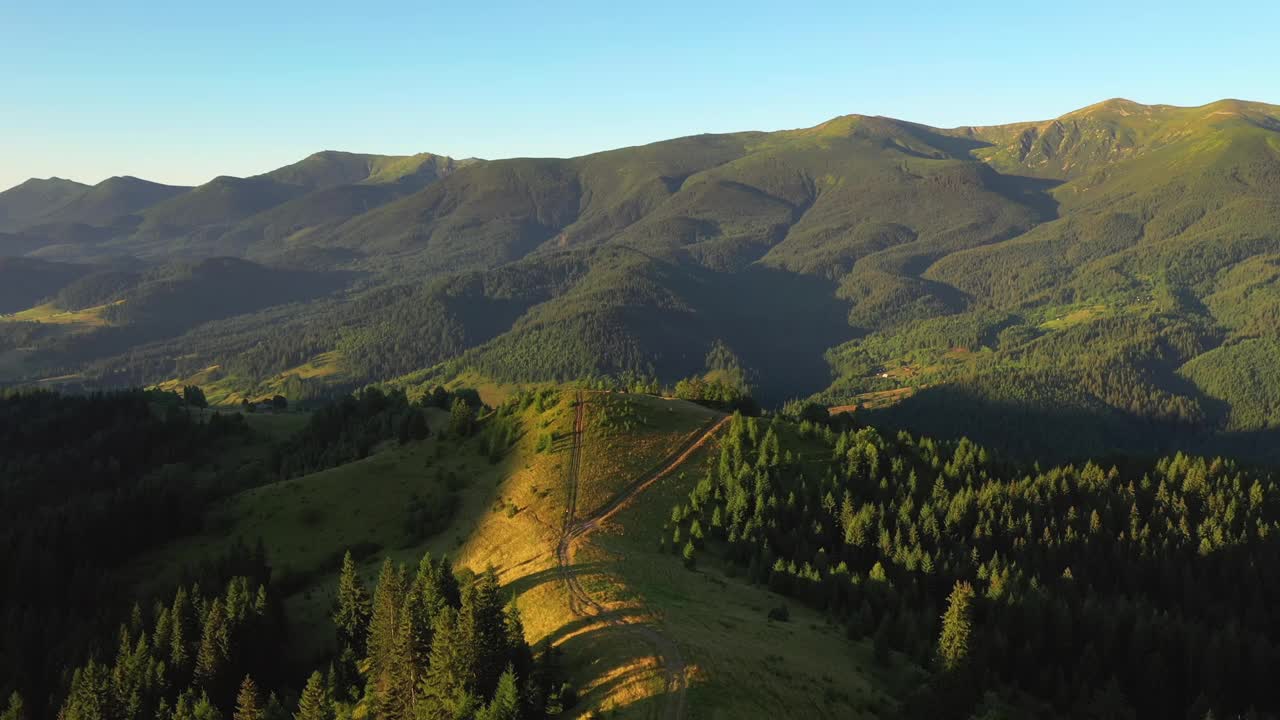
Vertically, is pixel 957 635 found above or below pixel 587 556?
below

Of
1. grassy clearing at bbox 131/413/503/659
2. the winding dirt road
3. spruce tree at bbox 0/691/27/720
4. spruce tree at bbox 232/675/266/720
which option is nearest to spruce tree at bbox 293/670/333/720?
spruce tree at bbox 232/675/266/720

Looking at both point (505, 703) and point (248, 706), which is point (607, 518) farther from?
point (505, 703)

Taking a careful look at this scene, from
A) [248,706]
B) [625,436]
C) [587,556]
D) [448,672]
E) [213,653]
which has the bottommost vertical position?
[213,653]

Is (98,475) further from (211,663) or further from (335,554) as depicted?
(211,663)

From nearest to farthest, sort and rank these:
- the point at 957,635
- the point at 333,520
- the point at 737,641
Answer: the point at 737,641, the point at 957,635, the point at 333,520

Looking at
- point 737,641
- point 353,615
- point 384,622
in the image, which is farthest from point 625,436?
point 384,622

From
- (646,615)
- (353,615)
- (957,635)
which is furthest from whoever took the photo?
(353,615)

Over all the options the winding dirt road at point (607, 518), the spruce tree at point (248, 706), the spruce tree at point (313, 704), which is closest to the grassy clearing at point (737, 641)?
the winding dirt road at point (607, 518)

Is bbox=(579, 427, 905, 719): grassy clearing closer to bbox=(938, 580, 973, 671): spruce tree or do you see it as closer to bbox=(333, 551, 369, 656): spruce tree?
bbox=(938, 580, 973, 671): spruce tree

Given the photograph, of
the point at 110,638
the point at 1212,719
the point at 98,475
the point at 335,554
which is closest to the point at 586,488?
the point at 335,554
